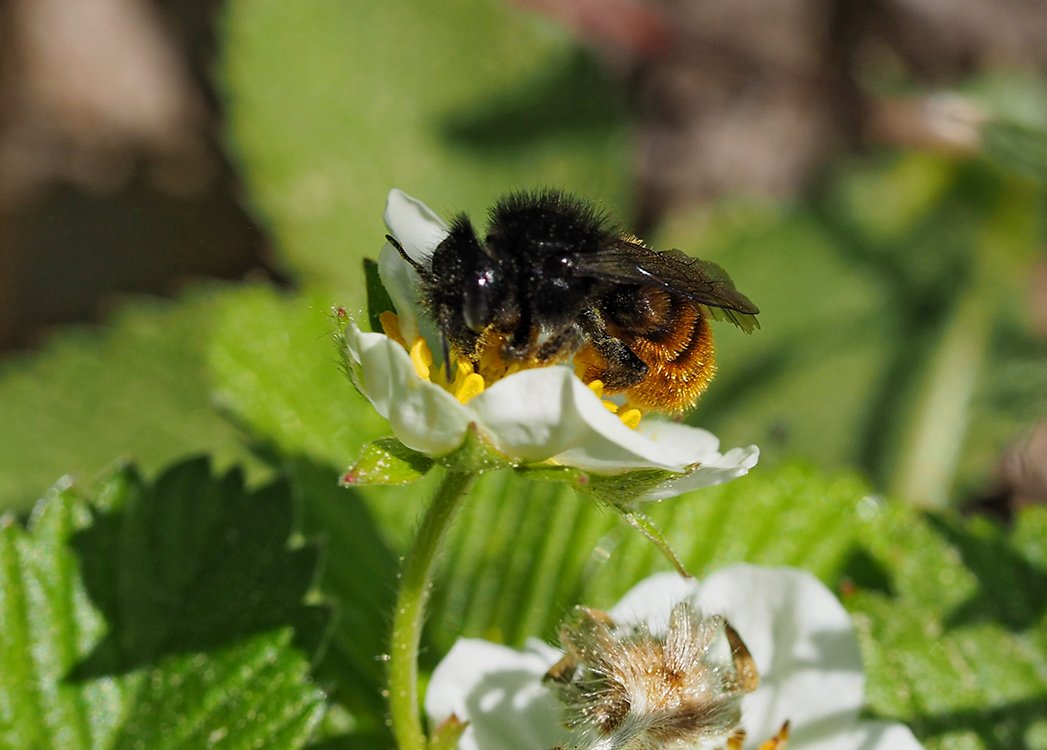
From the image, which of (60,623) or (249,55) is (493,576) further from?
(249,55)

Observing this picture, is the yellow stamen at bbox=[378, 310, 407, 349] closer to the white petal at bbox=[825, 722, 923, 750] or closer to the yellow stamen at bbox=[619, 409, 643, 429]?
→ the yellow stamen at bbox=[619, 409, 643, 429]

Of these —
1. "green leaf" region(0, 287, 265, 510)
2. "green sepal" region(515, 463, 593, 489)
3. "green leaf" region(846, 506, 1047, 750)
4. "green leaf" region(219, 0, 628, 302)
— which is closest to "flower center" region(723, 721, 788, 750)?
"green leaf" region(846, 506, 1047, 750)

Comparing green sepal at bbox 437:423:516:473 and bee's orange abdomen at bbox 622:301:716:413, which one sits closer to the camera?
green sepal at bbox 437:423:516:473

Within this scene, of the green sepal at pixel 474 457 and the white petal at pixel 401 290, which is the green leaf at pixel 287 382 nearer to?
the white petal at pixel 401 290

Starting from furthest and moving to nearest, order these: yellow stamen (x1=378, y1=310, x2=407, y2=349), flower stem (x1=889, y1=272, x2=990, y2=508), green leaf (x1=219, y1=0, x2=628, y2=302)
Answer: green leaf (x1=219, y1=0, x2=628, y2=302) < flower stem (x1=889, y1=272, x2=990, y2=508) < yellow stamen (x1=378, y1=310, x2=407, y2=349)

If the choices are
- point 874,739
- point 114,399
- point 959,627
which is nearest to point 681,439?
Answer: point 874,739

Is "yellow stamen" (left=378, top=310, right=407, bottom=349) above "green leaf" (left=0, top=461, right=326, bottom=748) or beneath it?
above

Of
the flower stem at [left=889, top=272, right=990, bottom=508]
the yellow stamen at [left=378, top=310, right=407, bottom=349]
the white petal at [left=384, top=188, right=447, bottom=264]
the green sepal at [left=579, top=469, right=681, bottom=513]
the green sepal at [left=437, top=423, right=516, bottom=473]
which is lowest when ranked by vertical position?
the green sepal at [left=579, top=469, right=681, bottom=513]

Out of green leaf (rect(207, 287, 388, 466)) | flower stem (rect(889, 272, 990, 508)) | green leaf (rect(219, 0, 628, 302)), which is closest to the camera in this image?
green leaf (rect(207, 287, 388, 466))

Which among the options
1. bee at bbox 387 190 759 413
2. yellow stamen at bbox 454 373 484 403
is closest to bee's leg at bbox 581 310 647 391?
bee at bbox 387 190 759 413
